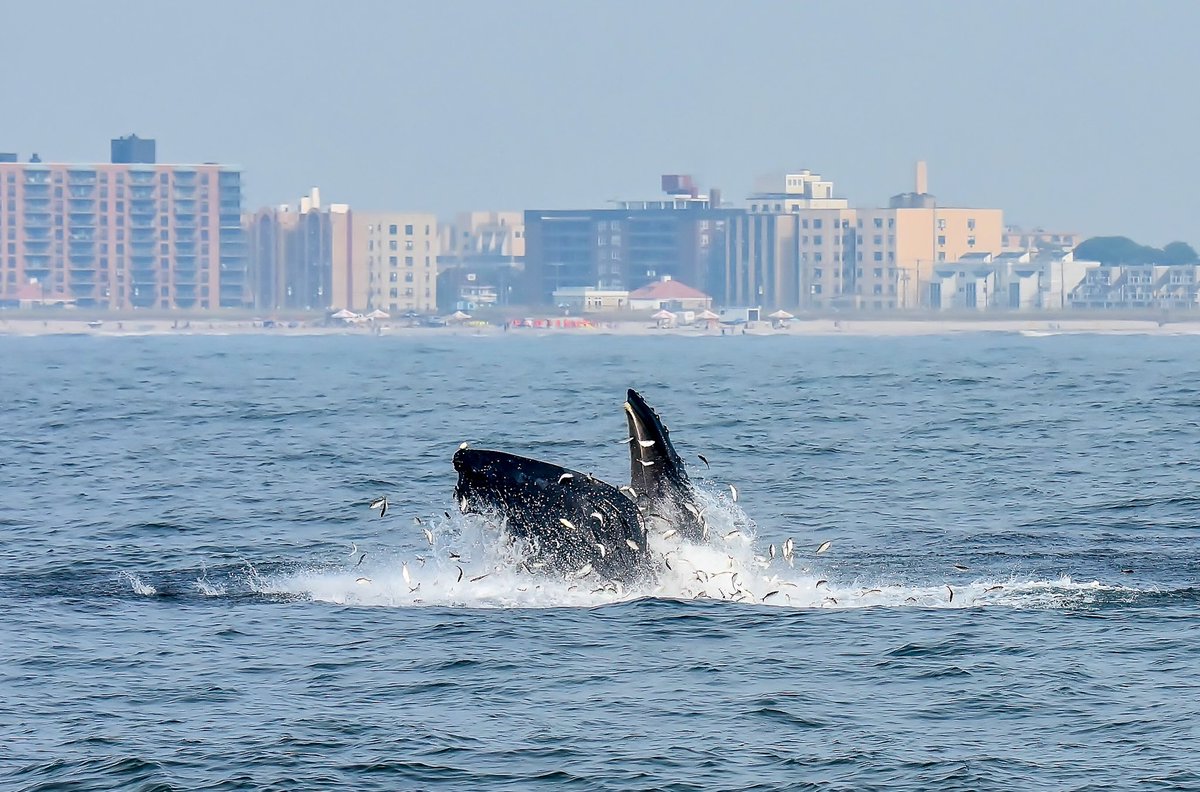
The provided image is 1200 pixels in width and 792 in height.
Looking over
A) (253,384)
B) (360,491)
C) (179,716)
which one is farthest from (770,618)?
(253,384)

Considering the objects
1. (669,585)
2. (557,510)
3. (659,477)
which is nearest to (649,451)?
(659,477)

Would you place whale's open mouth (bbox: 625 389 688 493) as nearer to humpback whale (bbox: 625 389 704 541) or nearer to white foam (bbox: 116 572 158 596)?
humpback whale (bbox: 625 389 704 541)

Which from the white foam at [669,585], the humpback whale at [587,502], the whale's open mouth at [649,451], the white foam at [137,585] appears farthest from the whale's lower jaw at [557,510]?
the white foam at [137,585]

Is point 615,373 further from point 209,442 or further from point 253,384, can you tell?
point 209,442

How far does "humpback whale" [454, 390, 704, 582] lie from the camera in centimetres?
1967

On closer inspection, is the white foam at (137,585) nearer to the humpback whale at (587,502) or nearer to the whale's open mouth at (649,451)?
the humpback whale at (587,502)

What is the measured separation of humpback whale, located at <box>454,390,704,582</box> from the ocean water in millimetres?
397

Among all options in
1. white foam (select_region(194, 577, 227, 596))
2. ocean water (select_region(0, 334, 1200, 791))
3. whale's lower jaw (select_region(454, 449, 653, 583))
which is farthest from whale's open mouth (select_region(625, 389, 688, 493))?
white foam (select_region(194, 577, 227, 596))

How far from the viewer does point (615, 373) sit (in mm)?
100625

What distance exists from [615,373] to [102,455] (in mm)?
57253

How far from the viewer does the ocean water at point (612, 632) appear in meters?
15.3

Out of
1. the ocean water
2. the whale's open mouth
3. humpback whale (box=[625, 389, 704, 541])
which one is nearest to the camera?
the ocean water

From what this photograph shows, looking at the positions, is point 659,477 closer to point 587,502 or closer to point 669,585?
point 587,502

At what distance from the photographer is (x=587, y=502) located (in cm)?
2009
